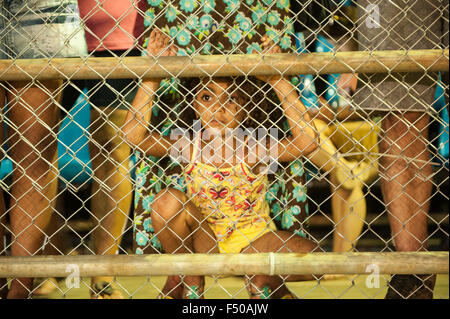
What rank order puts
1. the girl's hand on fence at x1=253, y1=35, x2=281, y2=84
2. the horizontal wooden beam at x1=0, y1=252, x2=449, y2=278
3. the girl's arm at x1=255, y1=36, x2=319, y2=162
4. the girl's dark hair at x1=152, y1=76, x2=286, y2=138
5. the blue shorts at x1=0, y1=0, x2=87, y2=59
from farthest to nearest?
the girl's dark hair at x1=152, y1=76, x2=286, y2=138 → the blue shorts at x1=0, y1=0, x2=87, y2=59 → the girl's arm at x1=255, y1=36, x2=319, y2=162 → the girl's hand on fence at x1=253, y1=35, x2=281, y2=84 → the horizontal wooden beam at x1=0, y1=252, x2=449, y2=278

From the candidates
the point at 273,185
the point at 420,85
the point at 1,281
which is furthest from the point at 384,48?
the point at 1,281

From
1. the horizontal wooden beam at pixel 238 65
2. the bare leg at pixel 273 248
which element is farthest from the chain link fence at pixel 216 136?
the horizontal wooden beam at pixel 238 65

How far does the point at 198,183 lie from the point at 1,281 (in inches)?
36.4

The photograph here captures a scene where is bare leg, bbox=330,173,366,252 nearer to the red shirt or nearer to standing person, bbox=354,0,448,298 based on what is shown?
standing person, bbox=354,0,448,298

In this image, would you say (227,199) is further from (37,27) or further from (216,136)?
(37,27)

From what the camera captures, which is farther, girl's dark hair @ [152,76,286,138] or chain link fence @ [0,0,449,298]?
girl's dark hair @ [152,76,286,138]

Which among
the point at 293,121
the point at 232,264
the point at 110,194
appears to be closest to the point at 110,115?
the point at 110,194

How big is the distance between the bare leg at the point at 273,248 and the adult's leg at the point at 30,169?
895 mm

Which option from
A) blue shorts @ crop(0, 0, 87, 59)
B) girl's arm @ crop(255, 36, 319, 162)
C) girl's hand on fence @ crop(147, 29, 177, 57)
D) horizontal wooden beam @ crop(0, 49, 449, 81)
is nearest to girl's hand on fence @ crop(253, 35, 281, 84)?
girl's arm @ crop(255, 36, 319, 162)

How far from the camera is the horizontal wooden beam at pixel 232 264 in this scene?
1.82m

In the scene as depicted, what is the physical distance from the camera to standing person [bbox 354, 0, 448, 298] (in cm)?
226

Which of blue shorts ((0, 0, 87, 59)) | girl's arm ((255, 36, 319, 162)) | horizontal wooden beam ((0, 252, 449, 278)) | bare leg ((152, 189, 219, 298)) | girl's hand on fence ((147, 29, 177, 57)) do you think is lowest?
horizontal wooden beam ((0, 252, 449, 278))

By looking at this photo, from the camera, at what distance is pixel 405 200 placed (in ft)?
7.52

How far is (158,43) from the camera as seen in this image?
2.21m
